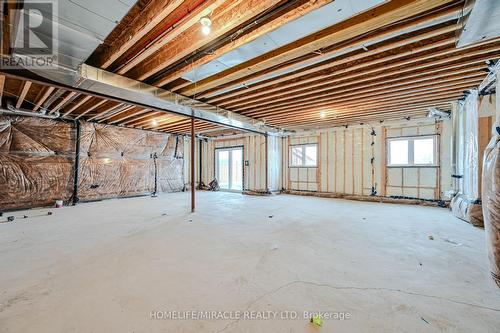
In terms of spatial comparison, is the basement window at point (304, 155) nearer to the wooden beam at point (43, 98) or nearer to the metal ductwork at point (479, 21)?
the metal ductwork at point (479, 21)

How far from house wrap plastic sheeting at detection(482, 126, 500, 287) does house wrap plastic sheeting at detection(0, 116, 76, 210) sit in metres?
8.19

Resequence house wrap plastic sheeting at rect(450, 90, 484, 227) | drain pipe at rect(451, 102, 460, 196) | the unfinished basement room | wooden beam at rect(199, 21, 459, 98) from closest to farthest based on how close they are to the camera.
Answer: the unfinished basement room → wooden beam at rect(199, 21, 459, 98) → house wrap plastic sheeting at rect(450, 90, 484, 227) → drain pipe at rect(451, 102, 460, 196)

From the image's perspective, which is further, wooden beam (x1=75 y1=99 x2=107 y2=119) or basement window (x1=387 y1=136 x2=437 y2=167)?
basement window (x1=387 y1=136 x2=437 y2=167)

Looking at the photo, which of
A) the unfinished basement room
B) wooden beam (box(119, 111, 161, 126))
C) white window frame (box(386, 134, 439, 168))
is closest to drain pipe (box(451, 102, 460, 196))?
the unfinished basement room

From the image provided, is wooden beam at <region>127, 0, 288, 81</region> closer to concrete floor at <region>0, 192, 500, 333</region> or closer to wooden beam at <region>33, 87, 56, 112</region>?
wooden beam at <region>33, 87, 56, 112</region>

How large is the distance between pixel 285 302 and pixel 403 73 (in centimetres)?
372

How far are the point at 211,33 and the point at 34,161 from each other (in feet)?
19.9

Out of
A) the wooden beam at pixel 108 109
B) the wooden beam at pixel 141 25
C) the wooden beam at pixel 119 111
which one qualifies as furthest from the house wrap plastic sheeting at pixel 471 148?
the wooden beam at pixel 108 109

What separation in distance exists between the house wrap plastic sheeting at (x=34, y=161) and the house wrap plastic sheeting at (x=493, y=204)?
8187 millimetres

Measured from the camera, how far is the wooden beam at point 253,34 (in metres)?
1.85

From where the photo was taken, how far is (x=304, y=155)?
7.98m

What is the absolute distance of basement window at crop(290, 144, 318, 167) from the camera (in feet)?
25.4

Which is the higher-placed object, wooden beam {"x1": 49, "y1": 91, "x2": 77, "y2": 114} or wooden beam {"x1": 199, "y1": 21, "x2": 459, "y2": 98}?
wooden beam {"x1": 199, "y1": 21, "x2": 459, "y2": 98}

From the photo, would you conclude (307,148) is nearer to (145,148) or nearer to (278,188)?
(278,188)
